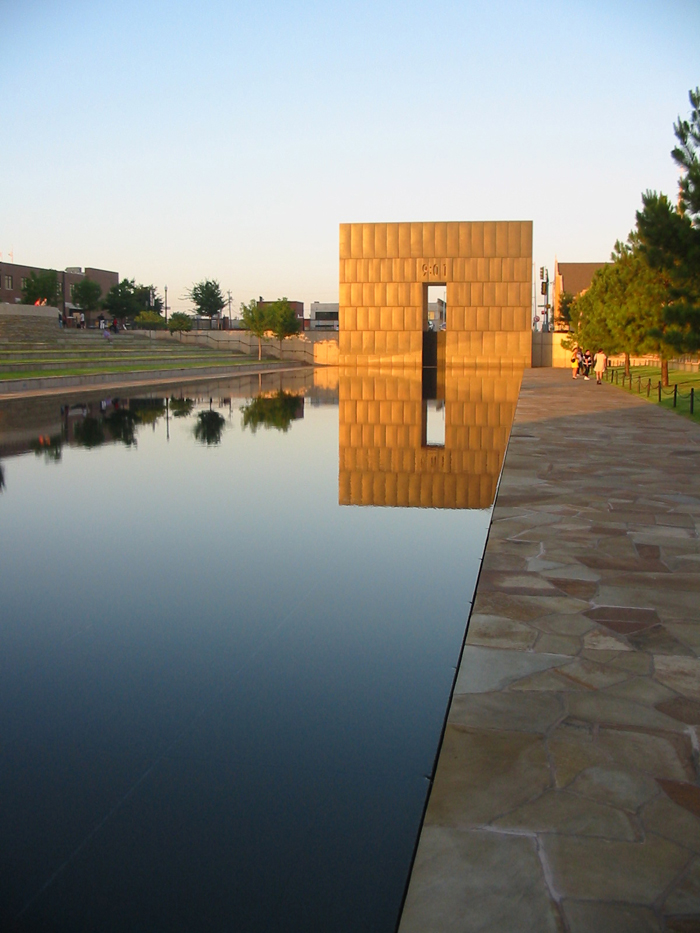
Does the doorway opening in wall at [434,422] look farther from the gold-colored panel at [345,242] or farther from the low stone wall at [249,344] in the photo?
the low stone wall at [249,344]

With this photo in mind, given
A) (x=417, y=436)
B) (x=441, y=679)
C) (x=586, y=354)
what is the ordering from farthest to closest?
(x=586, y=354), (x=417, y=436), (x=441, y=679)

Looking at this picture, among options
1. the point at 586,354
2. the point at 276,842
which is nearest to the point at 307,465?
the point at 276,842

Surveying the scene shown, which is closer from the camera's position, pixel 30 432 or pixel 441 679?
pixel 441 679

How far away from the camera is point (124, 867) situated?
291 centimetres

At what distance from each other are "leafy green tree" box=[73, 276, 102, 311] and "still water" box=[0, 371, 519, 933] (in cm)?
8333

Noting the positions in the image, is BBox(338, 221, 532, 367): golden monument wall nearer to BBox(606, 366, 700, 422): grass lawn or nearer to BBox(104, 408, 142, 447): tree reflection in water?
BBox(606, 366, 700, 422): grass lawn

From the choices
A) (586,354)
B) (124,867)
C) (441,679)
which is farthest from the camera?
(586,354)

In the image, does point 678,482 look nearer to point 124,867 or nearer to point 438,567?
point 438,567

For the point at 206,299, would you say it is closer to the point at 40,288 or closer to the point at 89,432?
the point at 40,288

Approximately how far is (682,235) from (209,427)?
11.5m

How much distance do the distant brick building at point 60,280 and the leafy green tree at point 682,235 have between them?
6694 cm

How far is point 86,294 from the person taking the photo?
291 ft

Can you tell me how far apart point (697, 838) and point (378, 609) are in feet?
9.82

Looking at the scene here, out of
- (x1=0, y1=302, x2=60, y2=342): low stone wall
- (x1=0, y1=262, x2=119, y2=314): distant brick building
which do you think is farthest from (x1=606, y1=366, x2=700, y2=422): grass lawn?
(x1=0, y1=262, x2=119, y2=314): distant brick building
